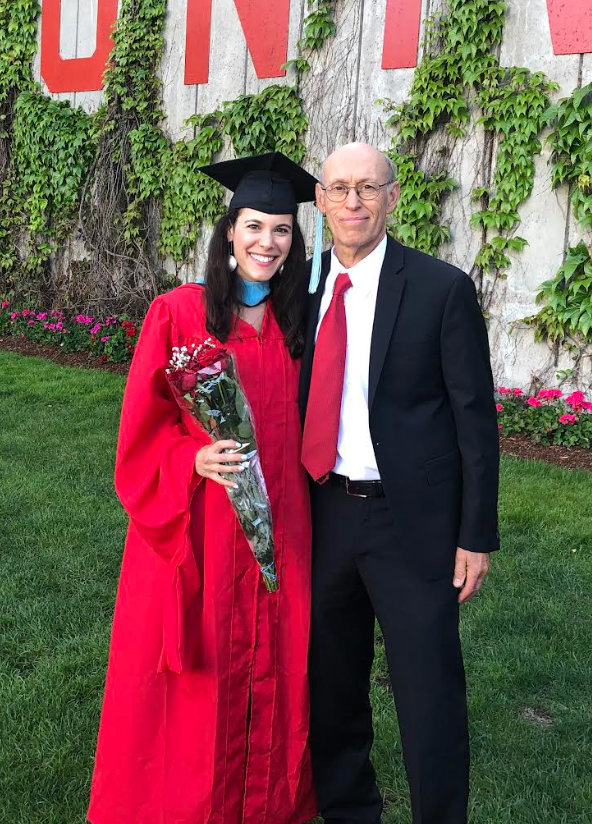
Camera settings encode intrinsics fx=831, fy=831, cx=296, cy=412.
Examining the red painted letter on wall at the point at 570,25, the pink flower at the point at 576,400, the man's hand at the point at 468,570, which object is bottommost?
the pink flower at the point at 576,400

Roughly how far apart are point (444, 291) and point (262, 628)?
3.49 feet

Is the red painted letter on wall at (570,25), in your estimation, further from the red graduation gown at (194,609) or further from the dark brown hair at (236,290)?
the red graduation gown at (194,609)

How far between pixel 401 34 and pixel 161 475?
535 cm

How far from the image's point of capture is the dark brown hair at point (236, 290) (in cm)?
228

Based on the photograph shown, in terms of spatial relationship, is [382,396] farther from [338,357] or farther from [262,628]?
[262,628]

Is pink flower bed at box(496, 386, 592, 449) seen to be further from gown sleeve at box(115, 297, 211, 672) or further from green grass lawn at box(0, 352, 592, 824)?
gown sleeve at box(115, 297, 211, 672)

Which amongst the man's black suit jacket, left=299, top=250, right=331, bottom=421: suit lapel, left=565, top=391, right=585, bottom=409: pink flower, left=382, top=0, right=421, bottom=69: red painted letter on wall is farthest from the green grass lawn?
left=382, top=0, right=421, bottom=69: red painted letter on wall

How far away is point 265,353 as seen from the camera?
2.33 meters

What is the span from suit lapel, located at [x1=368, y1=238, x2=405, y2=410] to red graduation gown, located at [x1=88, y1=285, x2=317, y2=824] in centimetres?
28

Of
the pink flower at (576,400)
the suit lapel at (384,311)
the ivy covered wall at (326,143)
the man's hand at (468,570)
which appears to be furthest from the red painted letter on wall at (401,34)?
the man's hand at (468,570)

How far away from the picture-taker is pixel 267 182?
7.75 feet

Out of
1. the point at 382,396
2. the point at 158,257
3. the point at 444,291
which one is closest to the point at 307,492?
the point at 382,396

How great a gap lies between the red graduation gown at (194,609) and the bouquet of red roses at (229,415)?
0.37 feet

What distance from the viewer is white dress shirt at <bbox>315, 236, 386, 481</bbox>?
2.24 metres
